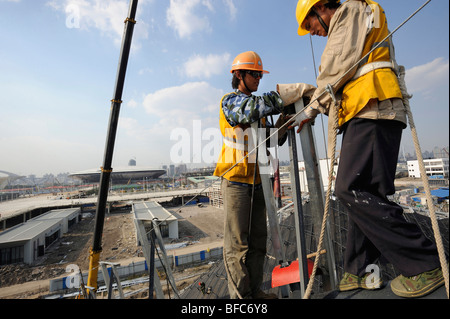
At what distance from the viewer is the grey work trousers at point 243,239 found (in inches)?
73.9

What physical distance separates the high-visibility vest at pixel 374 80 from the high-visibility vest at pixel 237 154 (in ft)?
3.00

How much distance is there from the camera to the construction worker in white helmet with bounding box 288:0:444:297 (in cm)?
119

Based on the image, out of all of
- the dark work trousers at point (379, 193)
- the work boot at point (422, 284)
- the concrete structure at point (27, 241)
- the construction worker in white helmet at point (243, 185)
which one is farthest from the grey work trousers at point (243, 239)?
the concrete structure at point (27, 241)

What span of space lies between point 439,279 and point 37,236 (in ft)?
72.0

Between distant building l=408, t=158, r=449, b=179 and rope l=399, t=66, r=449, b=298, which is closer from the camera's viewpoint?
rope l=399, t=66, r=449, b=298

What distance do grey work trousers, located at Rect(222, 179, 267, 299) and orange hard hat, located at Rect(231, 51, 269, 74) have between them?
1216 mm

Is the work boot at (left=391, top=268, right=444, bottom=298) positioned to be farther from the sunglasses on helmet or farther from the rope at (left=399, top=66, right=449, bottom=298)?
the sunglasses on helmet

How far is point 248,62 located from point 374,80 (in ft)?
4.18

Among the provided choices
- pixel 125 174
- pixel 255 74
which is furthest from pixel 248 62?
pixel 125 174

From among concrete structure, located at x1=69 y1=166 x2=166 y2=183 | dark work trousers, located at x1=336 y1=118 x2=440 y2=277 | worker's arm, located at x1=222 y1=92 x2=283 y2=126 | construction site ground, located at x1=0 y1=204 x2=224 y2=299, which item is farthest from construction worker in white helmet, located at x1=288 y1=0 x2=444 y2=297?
concrete structure, located at x1=69 y1=166 x2=166 y2=183

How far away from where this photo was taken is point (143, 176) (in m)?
66.1

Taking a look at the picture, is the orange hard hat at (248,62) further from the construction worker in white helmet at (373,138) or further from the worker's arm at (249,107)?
the construction worker in white helmet at (373,138)

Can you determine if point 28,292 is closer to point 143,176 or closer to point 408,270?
point 408,270

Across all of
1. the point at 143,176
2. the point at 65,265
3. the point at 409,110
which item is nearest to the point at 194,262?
the point at 65,265
